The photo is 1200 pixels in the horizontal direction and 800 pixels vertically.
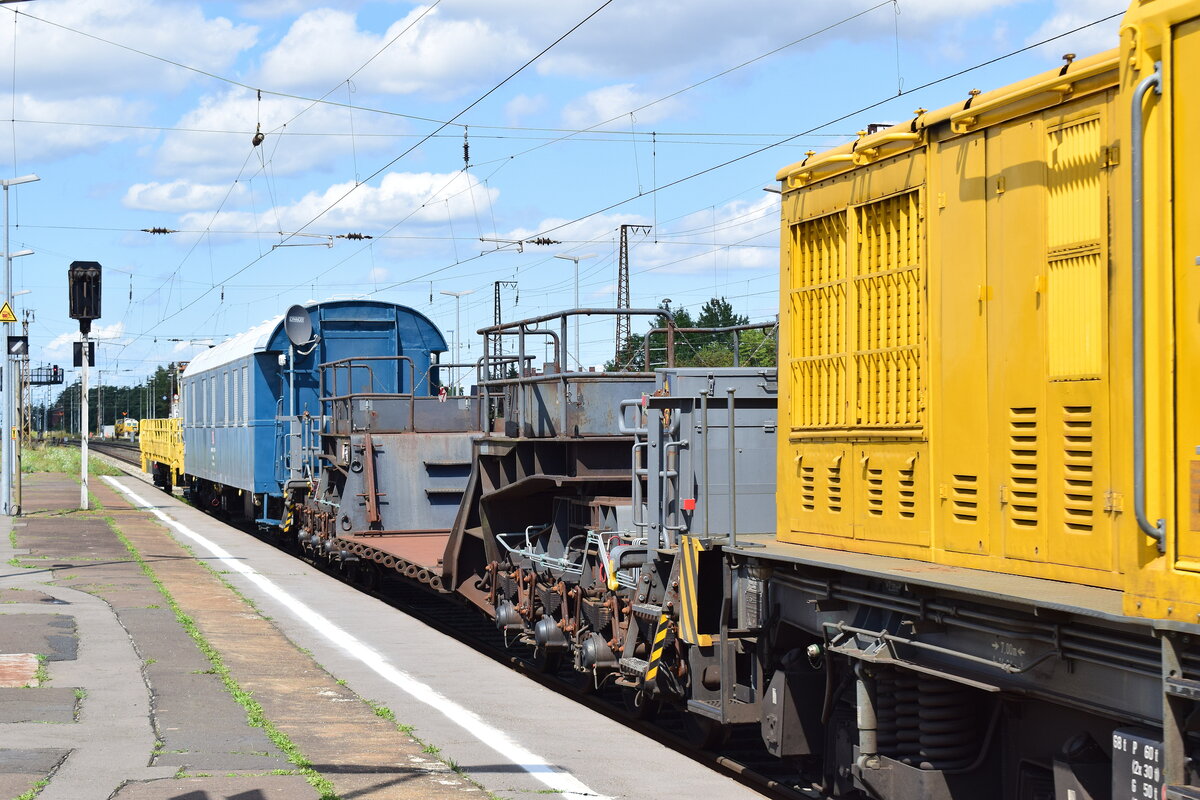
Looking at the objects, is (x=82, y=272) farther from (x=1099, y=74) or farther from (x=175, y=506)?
(x=1099, y=74)

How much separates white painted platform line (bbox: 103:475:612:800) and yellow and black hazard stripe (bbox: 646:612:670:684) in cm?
108

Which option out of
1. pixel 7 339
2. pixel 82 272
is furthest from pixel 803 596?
pixel 7 339

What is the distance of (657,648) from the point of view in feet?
30.1

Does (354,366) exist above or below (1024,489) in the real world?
above

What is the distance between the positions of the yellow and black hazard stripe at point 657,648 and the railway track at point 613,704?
593mm

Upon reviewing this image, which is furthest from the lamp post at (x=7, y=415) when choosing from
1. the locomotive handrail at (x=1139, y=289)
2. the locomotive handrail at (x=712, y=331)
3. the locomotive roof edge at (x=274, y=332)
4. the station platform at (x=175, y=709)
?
the locomotive handrail at (x=1139, y=289)

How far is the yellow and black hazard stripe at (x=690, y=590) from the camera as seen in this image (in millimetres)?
8336

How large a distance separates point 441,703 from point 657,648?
6.55 feet

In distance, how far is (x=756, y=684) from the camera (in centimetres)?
795

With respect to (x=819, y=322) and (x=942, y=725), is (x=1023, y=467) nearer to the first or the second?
(x=942, y=725)

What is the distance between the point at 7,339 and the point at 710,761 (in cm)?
2272

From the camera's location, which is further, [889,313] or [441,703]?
[441,703]

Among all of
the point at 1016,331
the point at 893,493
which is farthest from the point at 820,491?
the point at 1016,331

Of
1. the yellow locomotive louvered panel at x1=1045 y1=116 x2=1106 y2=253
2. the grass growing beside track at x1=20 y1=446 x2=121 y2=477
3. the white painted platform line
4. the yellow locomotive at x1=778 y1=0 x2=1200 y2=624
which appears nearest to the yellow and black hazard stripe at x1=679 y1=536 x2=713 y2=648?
the yellow locomotive at x1=778 y1=0 x2=1200 y2=624
